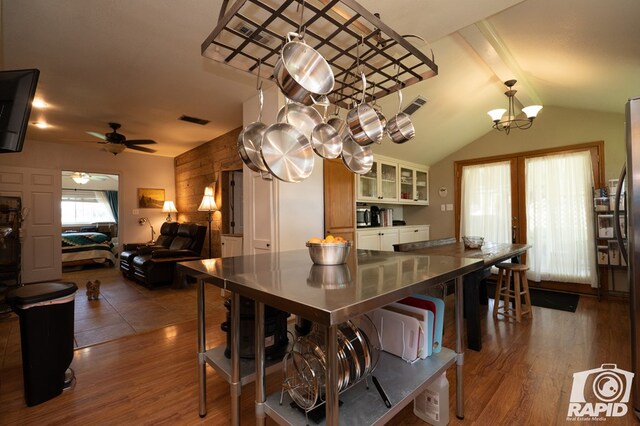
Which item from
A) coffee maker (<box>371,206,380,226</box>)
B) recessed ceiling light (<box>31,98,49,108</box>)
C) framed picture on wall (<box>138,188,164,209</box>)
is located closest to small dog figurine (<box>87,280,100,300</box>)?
recessed ceiling light (<box>31,98,49,108</box>)

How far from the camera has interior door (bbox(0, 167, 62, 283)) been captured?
490cm

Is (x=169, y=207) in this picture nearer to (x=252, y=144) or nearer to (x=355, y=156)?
(x=252, y=144)

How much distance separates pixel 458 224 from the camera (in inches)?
205

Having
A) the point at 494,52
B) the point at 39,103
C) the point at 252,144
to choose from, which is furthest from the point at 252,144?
the point at 39,103

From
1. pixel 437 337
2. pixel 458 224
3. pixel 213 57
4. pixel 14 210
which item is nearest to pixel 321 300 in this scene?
pixel 437 337

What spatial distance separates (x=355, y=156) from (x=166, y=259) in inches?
147

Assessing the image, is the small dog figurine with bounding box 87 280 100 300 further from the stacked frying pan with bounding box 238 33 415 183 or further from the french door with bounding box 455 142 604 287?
the french door with bounding box 455 142 604 287

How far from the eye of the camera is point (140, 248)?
5.04 meters

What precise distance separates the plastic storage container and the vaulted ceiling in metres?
2.24

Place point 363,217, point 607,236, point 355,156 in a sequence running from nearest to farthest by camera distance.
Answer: point 355,156 < point 607,236 < point 363,217

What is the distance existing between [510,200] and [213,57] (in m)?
4.84

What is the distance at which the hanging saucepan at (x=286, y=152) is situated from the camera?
59.7 inches

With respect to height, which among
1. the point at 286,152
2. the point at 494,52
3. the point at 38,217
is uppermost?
the point at 494,52

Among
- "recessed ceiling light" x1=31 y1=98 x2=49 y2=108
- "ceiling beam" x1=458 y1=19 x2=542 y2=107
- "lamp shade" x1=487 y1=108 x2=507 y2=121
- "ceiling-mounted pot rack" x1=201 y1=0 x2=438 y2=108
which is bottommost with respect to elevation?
"ceiling-mounted pot rack" x1=201 y1=0 x2=438 y2=108
